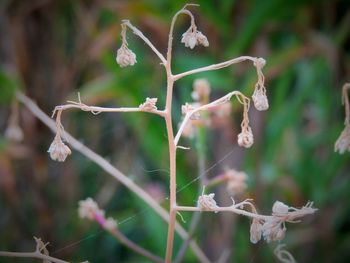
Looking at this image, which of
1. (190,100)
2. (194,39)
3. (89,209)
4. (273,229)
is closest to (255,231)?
(273,229)

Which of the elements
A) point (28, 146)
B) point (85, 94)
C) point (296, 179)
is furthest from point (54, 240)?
point (296, 179)

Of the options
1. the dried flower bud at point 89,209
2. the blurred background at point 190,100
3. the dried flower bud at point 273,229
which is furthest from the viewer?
the blurred background at point 190,100

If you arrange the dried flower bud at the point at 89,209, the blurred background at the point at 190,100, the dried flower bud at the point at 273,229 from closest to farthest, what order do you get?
the dried flower bud at the point at 273,229 → the dried flower bud at the point at 89,209 → the blurred background at the point at 190,100

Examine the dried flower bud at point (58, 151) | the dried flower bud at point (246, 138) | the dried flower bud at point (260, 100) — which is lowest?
the dried flower bud at point (58, 151)

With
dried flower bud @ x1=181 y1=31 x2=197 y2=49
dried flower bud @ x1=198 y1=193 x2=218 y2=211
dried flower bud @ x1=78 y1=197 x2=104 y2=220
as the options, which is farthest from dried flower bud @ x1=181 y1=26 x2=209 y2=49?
dried flower bud @ x1=78 y1=197 x2=104 y2=220

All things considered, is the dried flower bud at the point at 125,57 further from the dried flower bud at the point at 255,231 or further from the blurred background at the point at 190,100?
the blurred background at the point at 190,100

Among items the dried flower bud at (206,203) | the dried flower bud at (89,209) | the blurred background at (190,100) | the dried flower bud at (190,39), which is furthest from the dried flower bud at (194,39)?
the blurred background at (190,100)

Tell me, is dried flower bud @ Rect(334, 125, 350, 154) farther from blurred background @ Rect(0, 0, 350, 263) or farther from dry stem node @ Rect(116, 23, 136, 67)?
blurred background @ Rect(0, 0, 350, 263)

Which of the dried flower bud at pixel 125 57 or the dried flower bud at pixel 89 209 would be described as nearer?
the dried flower bud at pixel 125 57

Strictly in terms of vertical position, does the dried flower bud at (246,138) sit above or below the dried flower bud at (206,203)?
above
